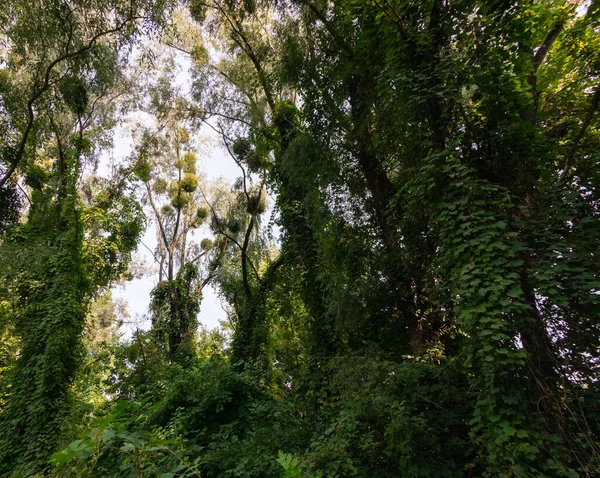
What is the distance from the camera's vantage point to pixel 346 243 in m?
6.40

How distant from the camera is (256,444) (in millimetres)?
4078

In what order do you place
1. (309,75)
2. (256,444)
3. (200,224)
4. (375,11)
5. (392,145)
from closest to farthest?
1. (256,444)
2. (375,11)
3. (392,145)
4. (309,75)
5. (200,224)

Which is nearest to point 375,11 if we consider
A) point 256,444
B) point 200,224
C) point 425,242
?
point 425,242

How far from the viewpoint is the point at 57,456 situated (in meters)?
1.30

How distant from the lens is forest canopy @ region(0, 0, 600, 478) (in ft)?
9.54

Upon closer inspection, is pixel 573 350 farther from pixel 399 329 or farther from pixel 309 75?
pixel 309 75

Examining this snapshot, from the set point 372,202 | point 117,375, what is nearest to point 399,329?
point 372,202

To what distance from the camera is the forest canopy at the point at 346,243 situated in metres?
2.91

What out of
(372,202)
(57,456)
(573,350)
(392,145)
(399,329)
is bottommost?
(57,456)

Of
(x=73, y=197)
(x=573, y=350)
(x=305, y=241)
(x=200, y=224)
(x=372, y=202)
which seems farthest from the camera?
(x=200, y=224)

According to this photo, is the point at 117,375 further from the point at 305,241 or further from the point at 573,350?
the point at 573,350

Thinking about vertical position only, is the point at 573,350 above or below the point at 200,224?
below

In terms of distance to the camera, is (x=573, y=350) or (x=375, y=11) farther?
(x=375, y=11)

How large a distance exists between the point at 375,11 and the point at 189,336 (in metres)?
12.1
